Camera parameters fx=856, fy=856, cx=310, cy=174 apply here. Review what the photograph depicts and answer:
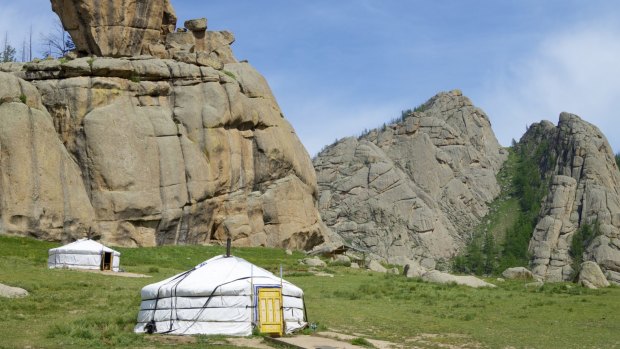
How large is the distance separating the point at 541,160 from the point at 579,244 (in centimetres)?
4014

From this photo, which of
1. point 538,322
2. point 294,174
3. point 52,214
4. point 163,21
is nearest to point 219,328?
point 538,322

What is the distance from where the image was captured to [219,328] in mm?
34562

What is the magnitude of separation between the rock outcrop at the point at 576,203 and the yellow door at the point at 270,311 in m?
100

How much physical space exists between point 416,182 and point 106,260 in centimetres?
10105

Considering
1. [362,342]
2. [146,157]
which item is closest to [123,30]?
[146,157]

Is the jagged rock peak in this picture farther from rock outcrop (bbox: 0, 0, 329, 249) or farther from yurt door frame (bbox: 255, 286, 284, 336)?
yurt door frame (bbox: 255, 286, 284, 336)

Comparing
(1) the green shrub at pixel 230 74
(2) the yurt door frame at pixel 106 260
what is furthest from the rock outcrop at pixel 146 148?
(2) the yurt door frame at pixel 106 260

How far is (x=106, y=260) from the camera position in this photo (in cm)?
6091

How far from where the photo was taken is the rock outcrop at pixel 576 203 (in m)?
136

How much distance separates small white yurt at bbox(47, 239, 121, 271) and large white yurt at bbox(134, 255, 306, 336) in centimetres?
2480

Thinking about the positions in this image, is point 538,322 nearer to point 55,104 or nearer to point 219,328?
point 219,328

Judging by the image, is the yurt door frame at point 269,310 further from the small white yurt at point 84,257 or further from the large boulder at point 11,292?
the small white yurt at point 84,257

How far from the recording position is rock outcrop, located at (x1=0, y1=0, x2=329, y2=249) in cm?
7062

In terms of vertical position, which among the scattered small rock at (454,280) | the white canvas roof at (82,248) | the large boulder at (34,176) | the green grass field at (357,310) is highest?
the large boulder at (34,176)
